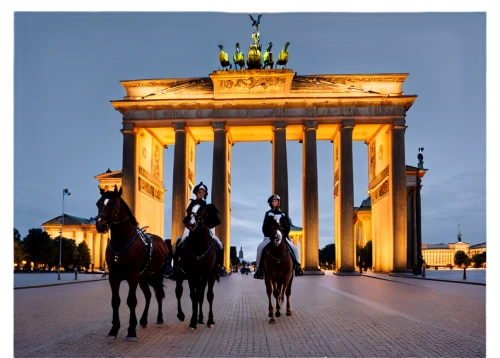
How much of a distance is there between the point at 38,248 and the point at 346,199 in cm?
5765

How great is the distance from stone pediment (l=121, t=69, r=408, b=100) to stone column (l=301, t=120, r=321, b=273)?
4.26 metres

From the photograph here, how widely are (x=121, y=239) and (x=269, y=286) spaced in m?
4.90

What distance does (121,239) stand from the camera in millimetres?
11148

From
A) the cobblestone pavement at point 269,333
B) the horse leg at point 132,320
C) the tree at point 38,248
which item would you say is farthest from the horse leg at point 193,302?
the tree at point 38,248

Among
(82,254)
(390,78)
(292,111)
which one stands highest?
(390,78)

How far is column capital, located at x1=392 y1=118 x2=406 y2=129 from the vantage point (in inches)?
2178

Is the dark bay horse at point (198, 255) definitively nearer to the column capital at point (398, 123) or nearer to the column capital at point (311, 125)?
the column capital at point (311, 125)

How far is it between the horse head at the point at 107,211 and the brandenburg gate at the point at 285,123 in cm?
4372

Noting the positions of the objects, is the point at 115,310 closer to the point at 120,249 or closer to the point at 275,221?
the point at 120,249

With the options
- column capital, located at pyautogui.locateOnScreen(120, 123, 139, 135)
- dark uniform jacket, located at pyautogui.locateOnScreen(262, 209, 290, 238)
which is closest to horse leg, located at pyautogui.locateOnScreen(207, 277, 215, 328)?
dark uniform jacket, located at pyautogui.locateOnScreen(262, 209, 290, 238)

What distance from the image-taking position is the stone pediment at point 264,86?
5672 centimetres

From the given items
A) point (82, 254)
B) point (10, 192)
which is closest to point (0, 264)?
point (10, 192)

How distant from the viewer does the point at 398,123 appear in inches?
2183

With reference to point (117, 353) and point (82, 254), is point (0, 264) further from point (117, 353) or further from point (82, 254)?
point (82, 254)
